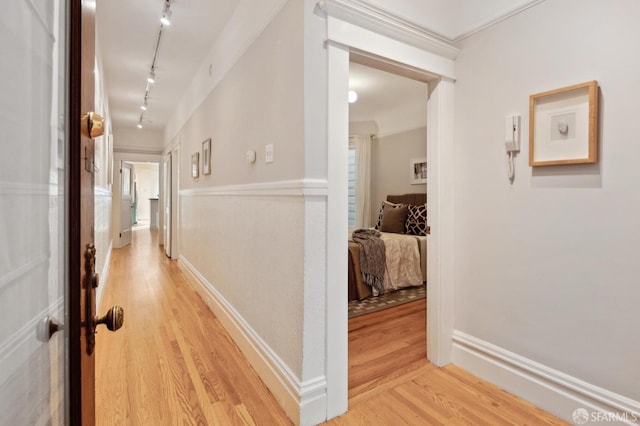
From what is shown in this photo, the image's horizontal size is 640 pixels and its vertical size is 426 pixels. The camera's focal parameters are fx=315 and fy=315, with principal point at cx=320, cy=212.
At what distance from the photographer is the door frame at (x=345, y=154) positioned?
1.63 metres

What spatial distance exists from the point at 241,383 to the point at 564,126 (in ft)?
7.57

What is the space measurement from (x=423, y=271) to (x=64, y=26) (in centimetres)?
412

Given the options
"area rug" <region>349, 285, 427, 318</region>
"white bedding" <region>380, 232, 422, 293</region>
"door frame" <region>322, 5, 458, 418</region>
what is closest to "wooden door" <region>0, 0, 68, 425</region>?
"door frame" <region>322, 5, 458, 418</region>

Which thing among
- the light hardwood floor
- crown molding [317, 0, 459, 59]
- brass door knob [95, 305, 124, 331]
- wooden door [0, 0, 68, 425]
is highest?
crown molding [317, 0, 459, 59]

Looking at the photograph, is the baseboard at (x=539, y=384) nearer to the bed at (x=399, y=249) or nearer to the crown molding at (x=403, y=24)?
the bed at (x=399, y=249)

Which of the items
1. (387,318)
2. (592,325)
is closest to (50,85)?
(592,325)

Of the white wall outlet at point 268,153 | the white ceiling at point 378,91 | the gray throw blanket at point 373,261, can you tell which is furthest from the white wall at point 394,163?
the white wall outlet at point 268,153

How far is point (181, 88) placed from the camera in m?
4.63

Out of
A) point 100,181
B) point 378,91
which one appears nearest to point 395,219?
point 378,91

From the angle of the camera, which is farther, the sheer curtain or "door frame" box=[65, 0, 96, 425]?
the sheer curtain

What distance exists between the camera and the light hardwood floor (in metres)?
1.64

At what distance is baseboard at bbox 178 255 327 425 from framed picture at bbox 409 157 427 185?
3.53m

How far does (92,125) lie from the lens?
26.7 inches

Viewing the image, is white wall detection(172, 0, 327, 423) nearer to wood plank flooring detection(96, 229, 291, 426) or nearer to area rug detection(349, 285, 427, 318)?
wood plank flooring detection(96, 229, 291, 426)
